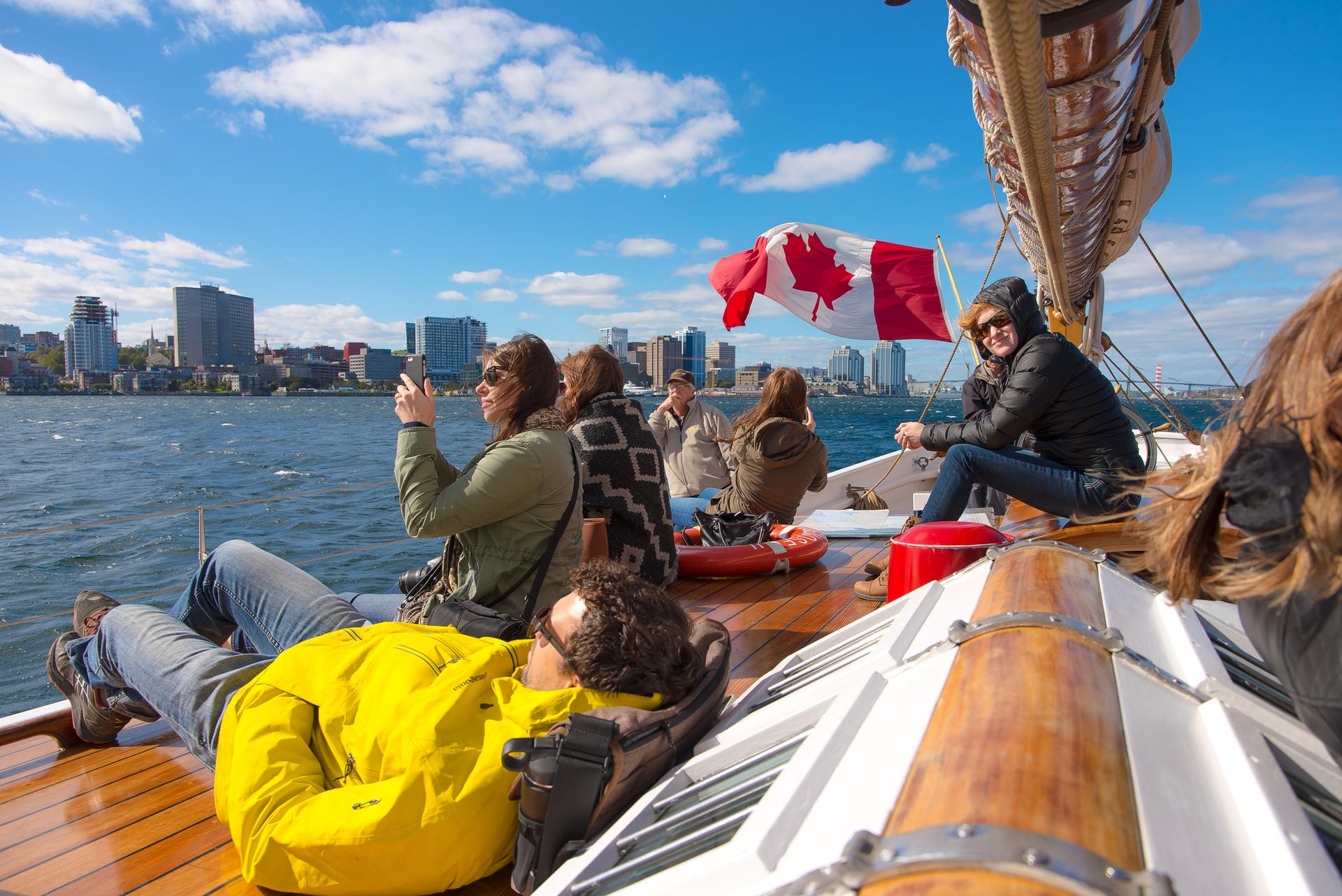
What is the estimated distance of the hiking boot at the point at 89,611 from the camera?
2146mm

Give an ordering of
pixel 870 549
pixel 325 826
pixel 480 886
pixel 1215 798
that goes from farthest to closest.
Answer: pixel 870 549, pixel 480 886, pixel 325 826, pixel 1215 798

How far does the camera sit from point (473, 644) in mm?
1560

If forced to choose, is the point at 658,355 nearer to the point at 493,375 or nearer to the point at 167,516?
the point at 167,516

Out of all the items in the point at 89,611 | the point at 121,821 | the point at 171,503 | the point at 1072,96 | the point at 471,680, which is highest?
the point at 1072,96

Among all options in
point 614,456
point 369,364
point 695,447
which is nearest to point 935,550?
point 614,456

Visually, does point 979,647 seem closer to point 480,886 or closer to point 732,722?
point 732,722

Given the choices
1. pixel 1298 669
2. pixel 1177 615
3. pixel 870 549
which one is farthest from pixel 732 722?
pixel 870 549

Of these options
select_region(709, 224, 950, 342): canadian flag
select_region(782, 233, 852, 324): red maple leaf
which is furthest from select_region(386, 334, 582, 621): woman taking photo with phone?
select_region(782, 233, 852, 324): red maple leaf

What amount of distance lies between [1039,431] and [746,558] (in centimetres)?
133

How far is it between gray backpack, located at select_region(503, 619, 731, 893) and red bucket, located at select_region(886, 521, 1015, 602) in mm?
1275

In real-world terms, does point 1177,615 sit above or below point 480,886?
above

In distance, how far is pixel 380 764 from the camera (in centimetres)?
131

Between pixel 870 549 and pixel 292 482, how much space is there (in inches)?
634

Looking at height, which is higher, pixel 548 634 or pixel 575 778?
pixel 548 634
